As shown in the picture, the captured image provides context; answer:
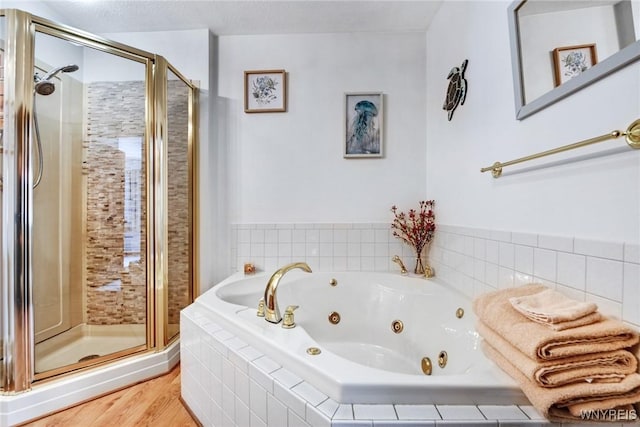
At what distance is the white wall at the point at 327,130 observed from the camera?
78.2 inches

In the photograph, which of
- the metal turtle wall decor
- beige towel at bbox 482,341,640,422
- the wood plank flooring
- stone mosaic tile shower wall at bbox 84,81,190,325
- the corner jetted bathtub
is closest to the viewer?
beige towel at bbox 482,341,640,422

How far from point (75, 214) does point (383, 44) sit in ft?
7.83

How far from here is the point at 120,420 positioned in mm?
1228

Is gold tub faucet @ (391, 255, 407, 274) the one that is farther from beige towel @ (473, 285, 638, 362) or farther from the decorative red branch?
beige towel @ (473, 285, 638, 362)

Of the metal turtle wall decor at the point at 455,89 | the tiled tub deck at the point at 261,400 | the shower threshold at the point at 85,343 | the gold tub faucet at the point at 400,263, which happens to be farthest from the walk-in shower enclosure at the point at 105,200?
the metal turtle wall decor at the point at 455,89

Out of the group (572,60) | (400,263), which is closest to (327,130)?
(400,263)

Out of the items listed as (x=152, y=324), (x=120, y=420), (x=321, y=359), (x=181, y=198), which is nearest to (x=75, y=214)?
(x=181, y=198)

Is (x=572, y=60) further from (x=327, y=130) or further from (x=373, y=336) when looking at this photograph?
(x=373, y=336)

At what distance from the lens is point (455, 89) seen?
1569 millimetres

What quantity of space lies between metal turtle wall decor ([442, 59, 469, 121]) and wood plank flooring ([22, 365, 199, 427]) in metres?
2.10

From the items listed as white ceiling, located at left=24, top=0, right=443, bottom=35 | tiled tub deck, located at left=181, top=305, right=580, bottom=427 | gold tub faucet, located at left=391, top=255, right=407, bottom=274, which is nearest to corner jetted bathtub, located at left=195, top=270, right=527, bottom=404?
tiled tub deck, located at left=181, top=305, right=580, bottom=427

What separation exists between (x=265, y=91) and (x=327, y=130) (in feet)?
1.79

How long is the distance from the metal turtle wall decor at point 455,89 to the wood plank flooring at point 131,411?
82.6 inches

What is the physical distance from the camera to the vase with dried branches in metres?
1.84
